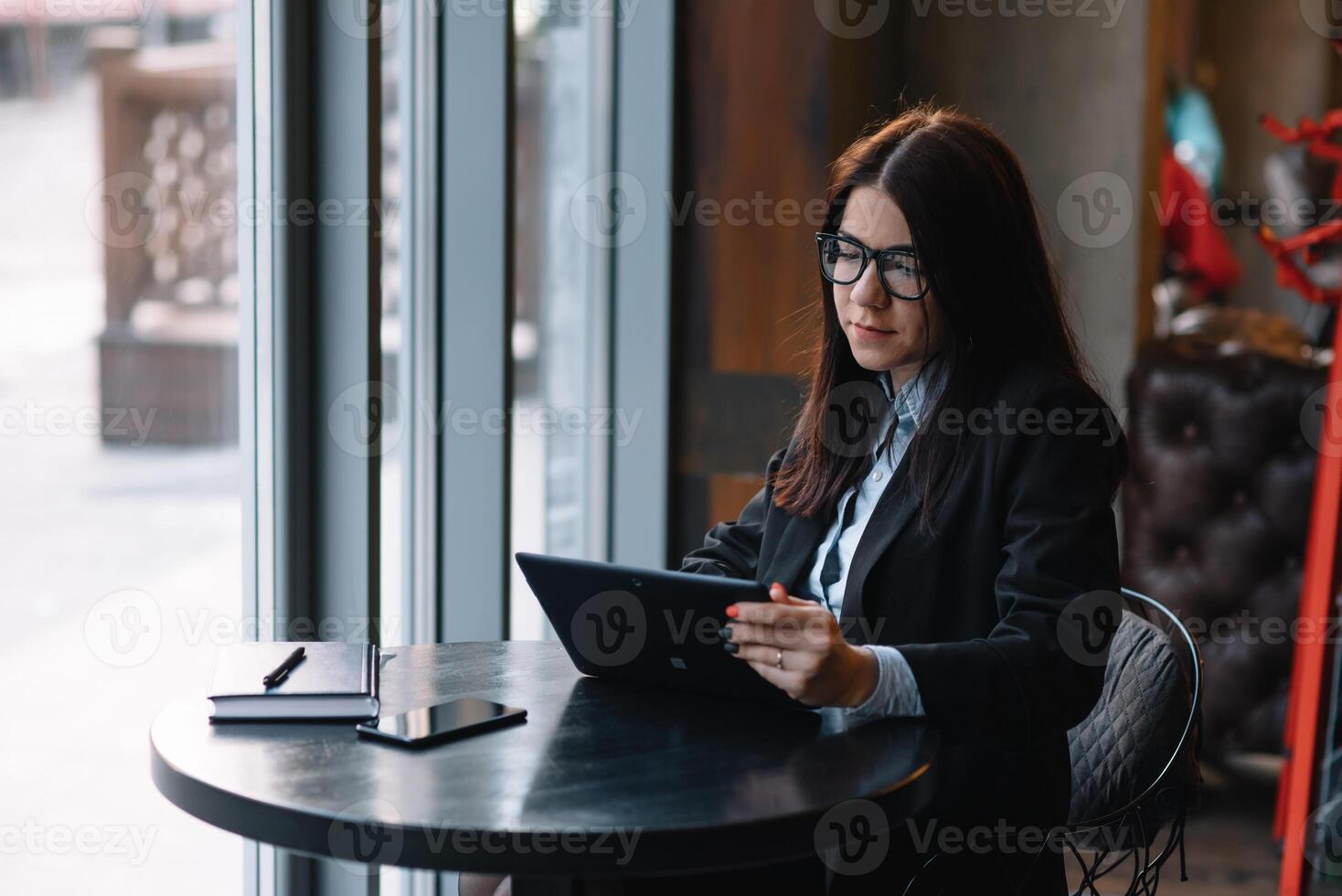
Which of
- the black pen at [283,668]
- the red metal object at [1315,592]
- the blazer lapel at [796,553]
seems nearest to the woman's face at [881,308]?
the blazer lapel at [796,553]

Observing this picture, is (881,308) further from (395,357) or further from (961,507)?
(395,357)

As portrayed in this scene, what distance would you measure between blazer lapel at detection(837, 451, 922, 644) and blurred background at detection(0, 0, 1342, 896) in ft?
1.15

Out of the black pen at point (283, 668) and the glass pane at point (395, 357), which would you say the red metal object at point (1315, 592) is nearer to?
the glass pane at point (395, 357)

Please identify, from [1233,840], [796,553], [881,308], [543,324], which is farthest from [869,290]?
[1233,840]

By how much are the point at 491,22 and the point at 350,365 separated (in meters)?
0.77

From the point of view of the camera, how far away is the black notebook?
4.45 ft

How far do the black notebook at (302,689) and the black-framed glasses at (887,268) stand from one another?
2.46ft

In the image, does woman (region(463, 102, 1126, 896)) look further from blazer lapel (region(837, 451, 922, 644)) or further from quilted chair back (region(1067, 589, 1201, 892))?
quilted chair back (region(1067, 589, 1201, 892))

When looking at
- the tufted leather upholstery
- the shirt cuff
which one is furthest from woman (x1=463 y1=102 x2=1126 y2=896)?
the tufted leather upholstery

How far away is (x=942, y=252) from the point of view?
1591 millimetres

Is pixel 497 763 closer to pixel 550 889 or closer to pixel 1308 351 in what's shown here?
pixel 550 889

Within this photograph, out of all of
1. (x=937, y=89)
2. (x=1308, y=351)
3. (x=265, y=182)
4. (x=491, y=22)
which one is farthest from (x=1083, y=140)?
(x=265, y=182)

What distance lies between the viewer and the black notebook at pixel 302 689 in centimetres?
136

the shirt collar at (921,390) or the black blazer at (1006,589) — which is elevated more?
the shirt collar at (921,390)
